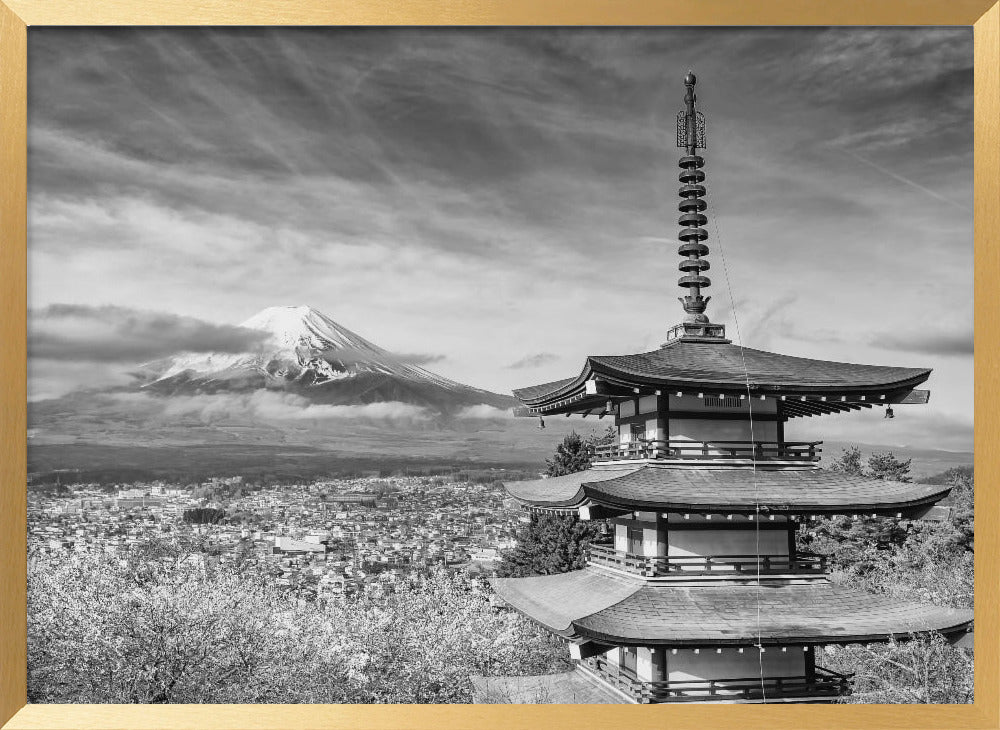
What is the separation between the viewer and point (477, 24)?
600 centimetres

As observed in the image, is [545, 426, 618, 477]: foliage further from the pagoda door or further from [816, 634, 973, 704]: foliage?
the pagoda door

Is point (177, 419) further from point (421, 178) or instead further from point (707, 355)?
point (707, 355)

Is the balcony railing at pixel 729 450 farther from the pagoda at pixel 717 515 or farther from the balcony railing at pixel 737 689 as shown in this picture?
the balcony railing at pixel 737 689

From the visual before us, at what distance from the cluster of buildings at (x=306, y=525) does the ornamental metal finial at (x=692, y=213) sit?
989 centimetres

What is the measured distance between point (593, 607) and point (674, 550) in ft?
2.67

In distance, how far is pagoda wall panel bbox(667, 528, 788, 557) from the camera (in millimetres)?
7453

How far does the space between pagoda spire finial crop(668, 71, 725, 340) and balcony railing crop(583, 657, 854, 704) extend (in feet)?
9.59

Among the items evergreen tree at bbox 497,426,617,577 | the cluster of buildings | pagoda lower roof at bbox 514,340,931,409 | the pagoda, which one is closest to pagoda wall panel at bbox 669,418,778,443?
the pagoda

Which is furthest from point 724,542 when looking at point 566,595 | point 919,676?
point 919,676

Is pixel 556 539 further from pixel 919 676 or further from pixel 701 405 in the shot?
pixel 701 405

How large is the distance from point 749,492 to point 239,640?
745 centimetres

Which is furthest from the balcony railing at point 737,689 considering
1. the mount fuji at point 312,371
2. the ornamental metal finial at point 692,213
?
the mount fuji at point 312,371

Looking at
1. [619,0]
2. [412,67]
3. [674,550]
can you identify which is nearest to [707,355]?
[674,550]

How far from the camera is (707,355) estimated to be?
7.87 meters
